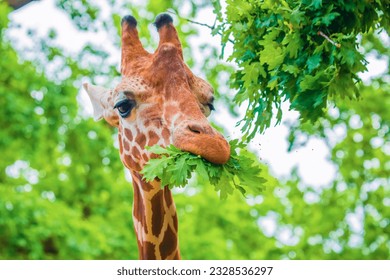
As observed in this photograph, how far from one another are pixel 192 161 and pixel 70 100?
5747mm

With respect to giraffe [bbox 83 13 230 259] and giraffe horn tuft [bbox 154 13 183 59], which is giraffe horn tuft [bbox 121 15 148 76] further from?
giraffe horn tuft [bbox 154 13 183 59]

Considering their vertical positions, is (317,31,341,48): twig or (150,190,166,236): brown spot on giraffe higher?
(317,31,341,48): twig

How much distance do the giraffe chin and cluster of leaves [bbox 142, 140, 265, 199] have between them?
2 centimetres

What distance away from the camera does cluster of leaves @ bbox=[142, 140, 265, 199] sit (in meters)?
2.63

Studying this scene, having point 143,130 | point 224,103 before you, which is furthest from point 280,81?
point 224,103

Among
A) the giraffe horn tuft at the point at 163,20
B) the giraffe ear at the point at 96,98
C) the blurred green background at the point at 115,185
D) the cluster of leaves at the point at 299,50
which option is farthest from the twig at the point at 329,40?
the blurred green background at the point at 115,185

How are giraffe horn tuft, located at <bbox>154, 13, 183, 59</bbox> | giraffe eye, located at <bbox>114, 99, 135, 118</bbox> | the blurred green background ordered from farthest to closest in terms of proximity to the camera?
1. the blurred green background
2. giraffe horn tuft, located at <bbox>154, 13, 183, 59</bbox>
3. giraffe eye, located at <bbox>114, 99, 135, 118</bbox>

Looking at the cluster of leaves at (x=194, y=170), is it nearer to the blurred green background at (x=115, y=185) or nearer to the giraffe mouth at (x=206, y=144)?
the giraffe mouth at (x=206, y=144)

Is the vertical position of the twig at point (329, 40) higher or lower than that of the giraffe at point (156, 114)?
higher

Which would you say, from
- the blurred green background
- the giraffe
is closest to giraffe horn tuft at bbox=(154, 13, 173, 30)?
the giraffe

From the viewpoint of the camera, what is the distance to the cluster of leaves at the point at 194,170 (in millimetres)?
2633

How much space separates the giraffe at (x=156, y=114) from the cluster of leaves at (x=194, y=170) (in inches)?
1.8

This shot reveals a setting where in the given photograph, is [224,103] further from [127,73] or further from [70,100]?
[127,73]

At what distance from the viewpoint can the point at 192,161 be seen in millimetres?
2666
